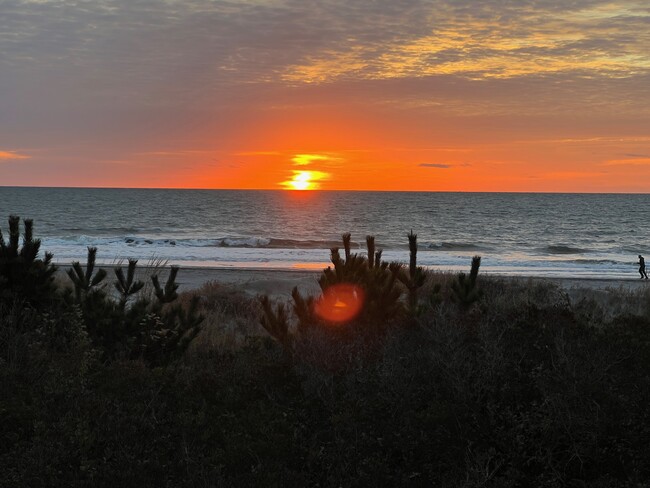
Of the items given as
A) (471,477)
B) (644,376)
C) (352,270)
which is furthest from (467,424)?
(352,270)

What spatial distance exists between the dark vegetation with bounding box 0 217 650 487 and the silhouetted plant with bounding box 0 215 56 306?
0.07 ft

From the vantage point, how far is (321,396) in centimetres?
613

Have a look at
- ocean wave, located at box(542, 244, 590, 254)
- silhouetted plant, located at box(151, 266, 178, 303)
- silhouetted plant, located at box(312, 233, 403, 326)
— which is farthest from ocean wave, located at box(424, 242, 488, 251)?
silhouetted plant, located at box(151, 266, 178, 303)

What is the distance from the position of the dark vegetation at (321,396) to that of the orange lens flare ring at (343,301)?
94mm

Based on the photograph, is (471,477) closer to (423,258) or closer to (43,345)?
(43,345)

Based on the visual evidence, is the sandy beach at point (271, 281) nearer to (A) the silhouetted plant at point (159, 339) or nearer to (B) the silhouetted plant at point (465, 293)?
(B) the silhouetted plant at point (465, 293)

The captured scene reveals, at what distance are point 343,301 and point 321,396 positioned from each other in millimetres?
2137

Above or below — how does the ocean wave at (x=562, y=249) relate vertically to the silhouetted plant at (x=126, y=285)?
above

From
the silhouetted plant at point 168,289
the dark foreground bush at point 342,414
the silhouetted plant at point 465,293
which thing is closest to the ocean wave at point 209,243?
the silhouetted plant at point 465,293

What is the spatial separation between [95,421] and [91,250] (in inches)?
142

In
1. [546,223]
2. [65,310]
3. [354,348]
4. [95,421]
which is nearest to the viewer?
[95,421]

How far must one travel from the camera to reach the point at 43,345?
729cm

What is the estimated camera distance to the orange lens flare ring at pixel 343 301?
26.3ft

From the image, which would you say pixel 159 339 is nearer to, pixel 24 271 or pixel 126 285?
pixel 126 285
